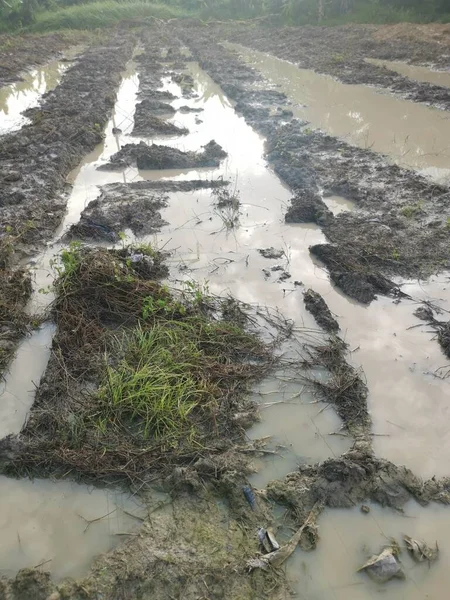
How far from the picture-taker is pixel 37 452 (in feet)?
12.3

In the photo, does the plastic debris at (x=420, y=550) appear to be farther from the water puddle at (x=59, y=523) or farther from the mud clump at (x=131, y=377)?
the water puddle at (x=59, y=523)

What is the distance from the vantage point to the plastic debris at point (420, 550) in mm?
3145

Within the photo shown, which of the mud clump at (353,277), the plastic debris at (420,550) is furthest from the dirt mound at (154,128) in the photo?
the plastic debris at (420,550)

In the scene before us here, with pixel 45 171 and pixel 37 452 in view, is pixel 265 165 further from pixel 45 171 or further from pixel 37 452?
pixel 37 452

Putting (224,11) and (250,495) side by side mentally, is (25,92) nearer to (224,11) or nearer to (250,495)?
(250,495)

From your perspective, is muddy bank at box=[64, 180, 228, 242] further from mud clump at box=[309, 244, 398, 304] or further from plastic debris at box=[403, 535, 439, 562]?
plastic debris at box=[403, 535, 439, 562]

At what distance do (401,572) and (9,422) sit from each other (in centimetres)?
357

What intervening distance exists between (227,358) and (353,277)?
234cm

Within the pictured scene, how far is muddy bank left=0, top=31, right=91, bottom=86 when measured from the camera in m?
18.2

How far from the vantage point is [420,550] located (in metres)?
3.17

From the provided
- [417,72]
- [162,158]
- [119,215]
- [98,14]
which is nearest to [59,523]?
[119,215]

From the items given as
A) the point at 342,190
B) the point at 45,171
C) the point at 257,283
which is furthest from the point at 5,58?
the point at 257,283

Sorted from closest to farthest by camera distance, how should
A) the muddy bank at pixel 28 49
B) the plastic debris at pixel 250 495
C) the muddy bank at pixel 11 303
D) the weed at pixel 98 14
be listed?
the plastic debris at pixel 250 495 → the muddy bank at pixel 11 303 → the muddy bank at pixel 28 49 → the weed at pixel 98 14

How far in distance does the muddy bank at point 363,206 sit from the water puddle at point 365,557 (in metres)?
2.87
